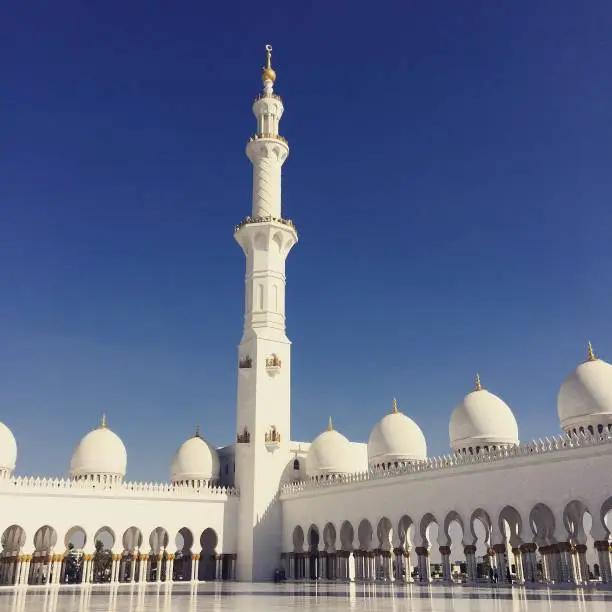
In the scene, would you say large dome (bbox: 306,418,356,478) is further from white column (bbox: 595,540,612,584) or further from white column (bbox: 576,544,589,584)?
white column (bbox: 595,540,612,584)

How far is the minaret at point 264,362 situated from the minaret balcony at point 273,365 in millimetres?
48

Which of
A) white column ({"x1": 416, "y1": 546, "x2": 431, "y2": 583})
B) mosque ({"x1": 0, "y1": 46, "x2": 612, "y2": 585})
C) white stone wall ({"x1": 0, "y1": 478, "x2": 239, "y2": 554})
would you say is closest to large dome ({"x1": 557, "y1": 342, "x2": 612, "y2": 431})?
mosque ({"x1": 0, "y1": 46, "x2": 612, "y2": 585})

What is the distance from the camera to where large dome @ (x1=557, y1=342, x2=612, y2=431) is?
24.6 m

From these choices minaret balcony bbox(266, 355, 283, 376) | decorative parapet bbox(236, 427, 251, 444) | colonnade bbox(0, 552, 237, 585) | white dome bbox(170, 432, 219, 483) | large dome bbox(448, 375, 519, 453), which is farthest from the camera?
white dome bbox(170, 432, 219, 483)

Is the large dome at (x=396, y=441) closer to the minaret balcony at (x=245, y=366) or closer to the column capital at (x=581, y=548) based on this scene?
the minaret balcony at (x=245, y=366)

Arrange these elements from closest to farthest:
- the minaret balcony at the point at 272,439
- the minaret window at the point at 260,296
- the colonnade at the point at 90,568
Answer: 1. the colonnade at the point at 90,568
2. the minaret balcony at the point at 272,439
3. the minaret window at the point at 260,296

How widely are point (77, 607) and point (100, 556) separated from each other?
36.6 m

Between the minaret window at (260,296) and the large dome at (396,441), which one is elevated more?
the minaret window at (260,296)

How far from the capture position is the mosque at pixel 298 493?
2291cm

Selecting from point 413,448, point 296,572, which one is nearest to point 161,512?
point 296,572

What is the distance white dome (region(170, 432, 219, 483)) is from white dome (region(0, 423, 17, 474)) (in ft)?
25.6

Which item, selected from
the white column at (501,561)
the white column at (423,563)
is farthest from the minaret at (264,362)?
the white column at (501,561)

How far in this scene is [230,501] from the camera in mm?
33375

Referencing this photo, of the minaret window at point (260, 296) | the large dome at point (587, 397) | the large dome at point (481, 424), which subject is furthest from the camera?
the minaret window at point (260, 296)
